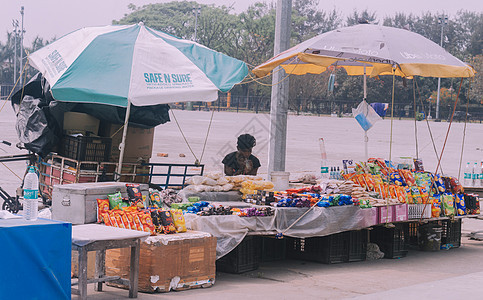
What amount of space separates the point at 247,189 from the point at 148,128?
2724 mm

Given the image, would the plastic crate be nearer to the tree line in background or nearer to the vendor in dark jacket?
the vendor in dark jacket

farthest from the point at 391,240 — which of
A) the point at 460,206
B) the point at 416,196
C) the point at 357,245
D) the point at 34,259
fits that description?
the point at 34,259

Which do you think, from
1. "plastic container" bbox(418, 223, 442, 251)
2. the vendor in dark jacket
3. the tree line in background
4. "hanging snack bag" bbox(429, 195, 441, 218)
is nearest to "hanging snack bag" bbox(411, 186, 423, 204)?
"hanging snack bag" bbox(429, 195, 441, 218)

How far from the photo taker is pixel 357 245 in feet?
30.1

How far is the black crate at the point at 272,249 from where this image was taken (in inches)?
350

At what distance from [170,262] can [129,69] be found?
330 cm

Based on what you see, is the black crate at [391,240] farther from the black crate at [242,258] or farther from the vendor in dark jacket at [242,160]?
the black crate at [242,258]

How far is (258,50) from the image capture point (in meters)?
77.9

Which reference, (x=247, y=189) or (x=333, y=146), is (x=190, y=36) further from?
(x=247, y=189)

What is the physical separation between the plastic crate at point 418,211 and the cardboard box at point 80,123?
4.81m

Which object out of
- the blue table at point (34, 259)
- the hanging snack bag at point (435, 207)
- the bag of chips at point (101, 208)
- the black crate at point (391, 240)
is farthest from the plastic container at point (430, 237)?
the blue table at point (34, 259)

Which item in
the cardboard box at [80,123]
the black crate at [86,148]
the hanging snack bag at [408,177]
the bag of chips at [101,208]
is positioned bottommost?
the bag of chips at [101,208]

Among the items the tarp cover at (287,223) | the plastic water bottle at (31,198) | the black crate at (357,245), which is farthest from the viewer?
the black crate at (357,245)

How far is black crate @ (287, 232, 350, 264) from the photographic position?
8898mm
